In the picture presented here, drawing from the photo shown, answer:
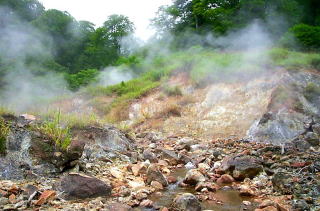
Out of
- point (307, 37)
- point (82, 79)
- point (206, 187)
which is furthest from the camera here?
point (82, 79)

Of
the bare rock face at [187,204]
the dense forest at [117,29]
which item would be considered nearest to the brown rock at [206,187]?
the bare rock face at [187,204]

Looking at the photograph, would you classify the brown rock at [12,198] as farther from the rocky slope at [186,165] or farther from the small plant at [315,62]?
the small plant at [315,62]

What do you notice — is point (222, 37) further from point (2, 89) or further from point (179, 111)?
point (2, 89)

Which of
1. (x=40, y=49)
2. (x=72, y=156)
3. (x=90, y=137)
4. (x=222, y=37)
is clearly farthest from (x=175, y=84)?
(x=40, y=49)

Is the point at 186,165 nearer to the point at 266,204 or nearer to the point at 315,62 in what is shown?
the point at 266,204

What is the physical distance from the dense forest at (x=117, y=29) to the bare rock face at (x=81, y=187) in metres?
13.1

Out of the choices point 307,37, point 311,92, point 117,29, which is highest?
point 117,29

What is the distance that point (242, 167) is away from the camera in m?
5.52

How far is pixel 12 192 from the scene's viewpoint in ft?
13.0

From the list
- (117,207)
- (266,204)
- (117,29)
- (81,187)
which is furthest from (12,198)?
(117,29)

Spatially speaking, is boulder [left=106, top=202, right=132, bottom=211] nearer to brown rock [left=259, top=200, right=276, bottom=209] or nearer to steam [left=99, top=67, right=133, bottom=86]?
brown rock [left=259, top=200, right=276, bottom=209]

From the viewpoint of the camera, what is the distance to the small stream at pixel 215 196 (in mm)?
4121

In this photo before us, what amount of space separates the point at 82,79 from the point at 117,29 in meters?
10.9

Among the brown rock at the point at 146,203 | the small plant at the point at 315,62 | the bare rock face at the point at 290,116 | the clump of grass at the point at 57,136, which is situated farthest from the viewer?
the small plant at the point at 315,62
